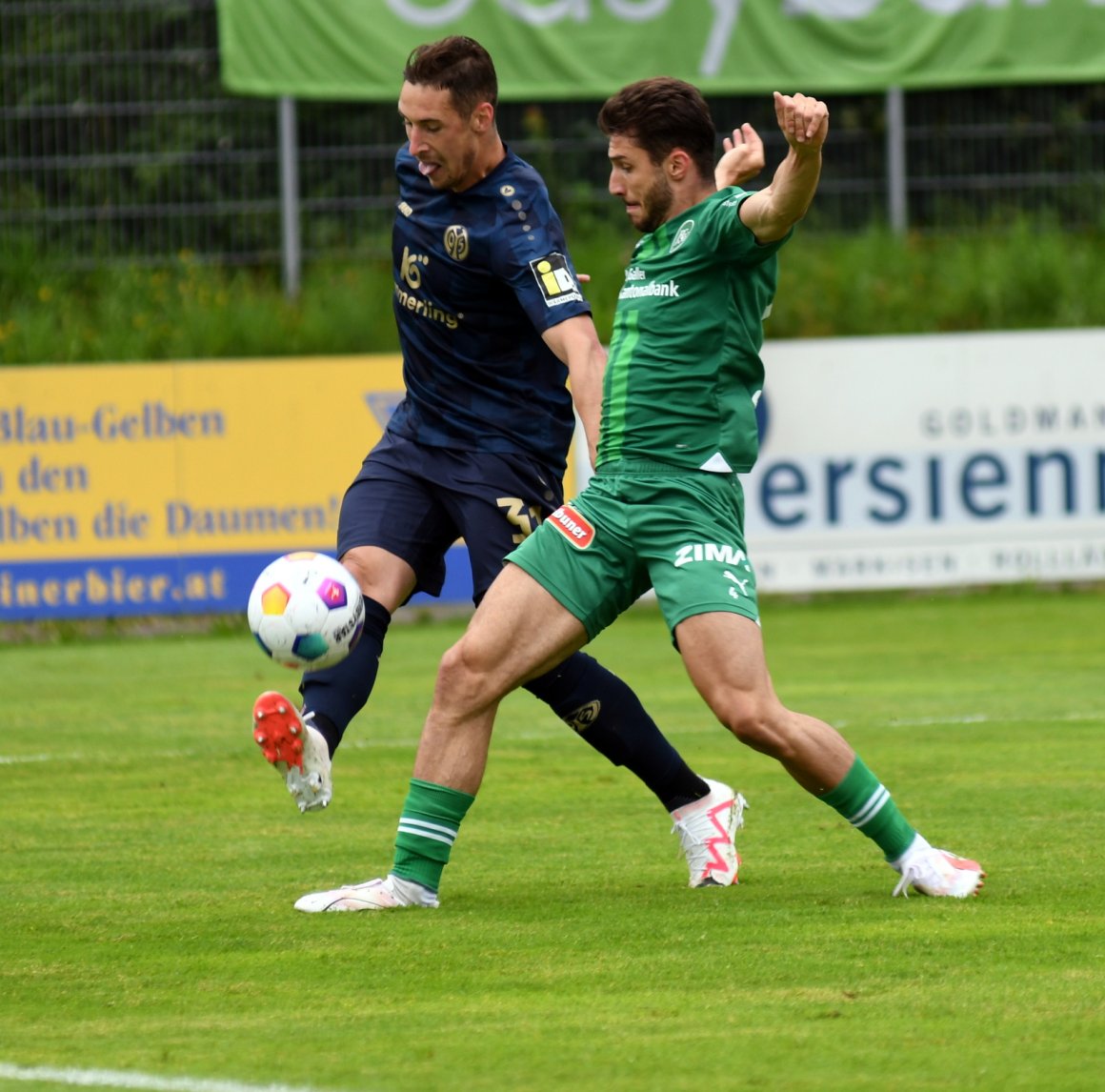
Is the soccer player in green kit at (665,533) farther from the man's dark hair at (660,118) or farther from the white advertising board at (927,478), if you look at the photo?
the white advertising board at (927,478)

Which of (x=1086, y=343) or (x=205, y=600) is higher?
(x=1086, y=343)

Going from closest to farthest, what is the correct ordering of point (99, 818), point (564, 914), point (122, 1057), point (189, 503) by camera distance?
point (122, 1057) < point (564, 914) < point (99, 818) < point (189, 503)

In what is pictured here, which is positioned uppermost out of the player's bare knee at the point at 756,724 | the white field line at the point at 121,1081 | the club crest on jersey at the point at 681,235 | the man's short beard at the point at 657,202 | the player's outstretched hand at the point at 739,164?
the player's outstretched hand at the point at 739,164

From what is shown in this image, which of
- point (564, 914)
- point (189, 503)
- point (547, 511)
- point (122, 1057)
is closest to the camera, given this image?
point (122, 1057)

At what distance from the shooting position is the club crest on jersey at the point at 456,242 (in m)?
6.48

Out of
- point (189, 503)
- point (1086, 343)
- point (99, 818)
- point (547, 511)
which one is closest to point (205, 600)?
point (189, 503)

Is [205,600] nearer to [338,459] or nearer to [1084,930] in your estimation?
[338,459]

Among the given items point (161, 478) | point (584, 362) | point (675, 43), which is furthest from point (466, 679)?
point (675, 43)

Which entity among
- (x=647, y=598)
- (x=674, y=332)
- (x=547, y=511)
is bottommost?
(x=647, y=598)

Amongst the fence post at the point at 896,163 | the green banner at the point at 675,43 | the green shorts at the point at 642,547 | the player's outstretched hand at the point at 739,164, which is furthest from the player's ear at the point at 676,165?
the fence post at the point at 896,163

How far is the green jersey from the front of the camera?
5.93 meters

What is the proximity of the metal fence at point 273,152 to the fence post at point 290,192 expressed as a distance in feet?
0.07

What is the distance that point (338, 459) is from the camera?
1513 centimetres

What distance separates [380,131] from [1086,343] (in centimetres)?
626
